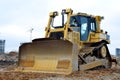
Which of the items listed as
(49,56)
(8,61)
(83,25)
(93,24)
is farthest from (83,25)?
(8,61)

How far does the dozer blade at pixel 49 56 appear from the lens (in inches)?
605

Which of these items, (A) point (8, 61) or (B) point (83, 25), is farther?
(A) point (8, 61)

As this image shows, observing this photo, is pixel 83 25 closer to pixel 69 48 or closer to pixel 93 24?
pixel 93 24

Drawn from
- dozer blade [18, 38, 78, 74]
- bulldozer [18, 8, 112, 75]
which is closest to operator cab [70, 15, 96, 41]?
bulldozer [18, 8, 112, 75]

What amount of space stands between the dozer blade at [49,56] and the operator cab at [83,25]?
5.95 feet

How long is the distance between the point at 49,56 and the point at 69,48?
1.19 meters

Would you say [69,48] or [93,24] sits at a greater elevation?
[93,24]

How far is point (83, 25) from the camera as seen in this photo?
59.2ft

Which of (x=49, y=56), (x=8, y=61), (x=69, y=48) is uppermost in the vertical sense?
(x=69, y=48)

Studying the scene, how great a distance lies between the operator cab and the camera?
692 inches

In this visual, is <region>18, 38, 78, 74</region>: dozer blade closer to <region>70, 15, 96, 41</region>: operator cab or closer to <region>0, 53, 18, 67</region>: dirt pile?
<region>70, 15, 96, 41</region>: operator cab

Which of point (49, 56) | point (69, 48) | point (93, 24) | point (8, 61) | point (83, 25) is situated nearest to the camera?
point (69, 48)

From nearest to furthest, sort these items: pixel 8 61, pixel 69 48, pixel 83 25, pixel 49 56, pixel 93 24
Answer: pixel 69 48 → pixel 49 56 → pixel 83 25 → pixel 93 24 → pixel 8 61

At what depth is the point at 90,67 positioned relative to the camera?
16.9m
